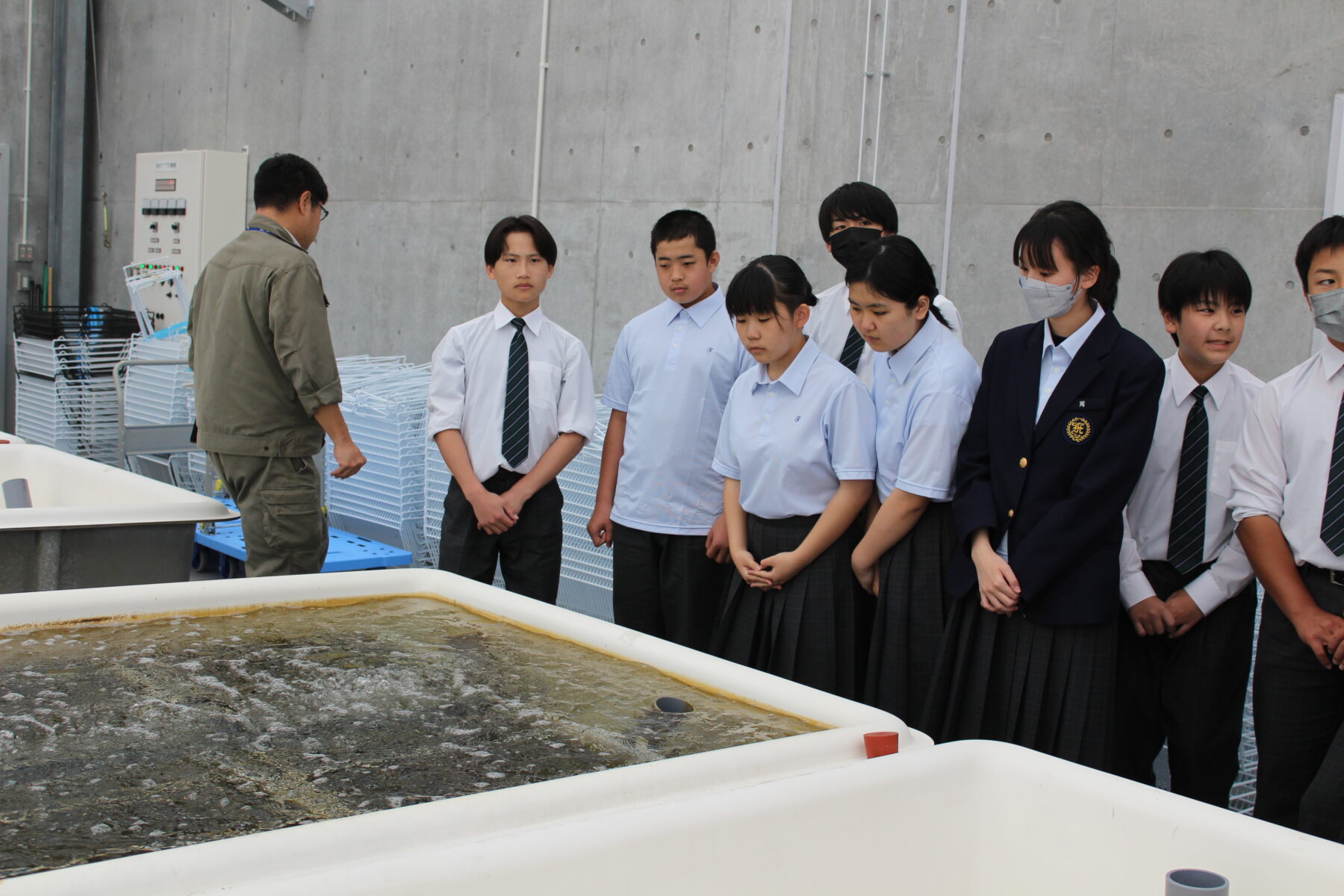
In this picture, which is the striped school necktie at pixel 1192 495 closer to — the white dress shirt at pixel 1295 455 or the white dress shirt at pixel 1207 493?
the white dress shirt at pixel 1207 493

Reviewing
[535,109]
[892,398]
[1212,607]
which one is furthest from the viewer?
[535,109]

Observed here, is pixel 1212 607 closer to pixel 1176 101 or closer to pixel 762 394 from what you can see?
pixel 762 394

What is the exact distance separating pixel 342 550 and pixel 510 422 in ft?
5.33

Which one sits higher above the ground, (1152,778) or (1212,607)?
(1212,607)

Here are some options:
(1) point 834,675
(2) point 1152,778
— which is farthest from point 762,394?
(2) point 1152,778

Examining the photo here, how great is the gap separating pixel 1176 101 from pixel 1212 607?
1.91 meters

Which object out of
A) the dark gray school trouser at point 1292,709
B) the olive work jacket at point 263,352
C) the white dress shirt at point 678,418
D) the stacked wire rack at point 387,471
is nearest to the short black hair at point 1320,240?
the dark gray school trouser at point 1292,709

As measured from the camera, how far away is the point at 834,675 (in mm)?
2580

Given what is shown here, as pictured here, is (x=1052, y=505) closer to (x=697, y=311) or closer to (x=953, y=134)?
(x=697, y=311)

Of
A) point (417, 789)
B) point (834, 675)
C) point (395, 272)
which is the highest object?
point (395, 272)

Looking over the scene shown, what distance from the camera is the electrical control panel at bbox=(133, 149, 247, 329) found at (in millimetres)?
8125

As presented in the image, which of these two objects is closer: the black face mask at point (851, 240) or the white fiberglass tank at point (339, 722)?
the white fiberglass tank at point (339, 722)

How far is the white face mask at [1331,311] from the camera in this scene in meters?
2.10

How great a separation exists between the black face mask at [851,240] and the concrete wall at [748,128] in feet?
4.33
